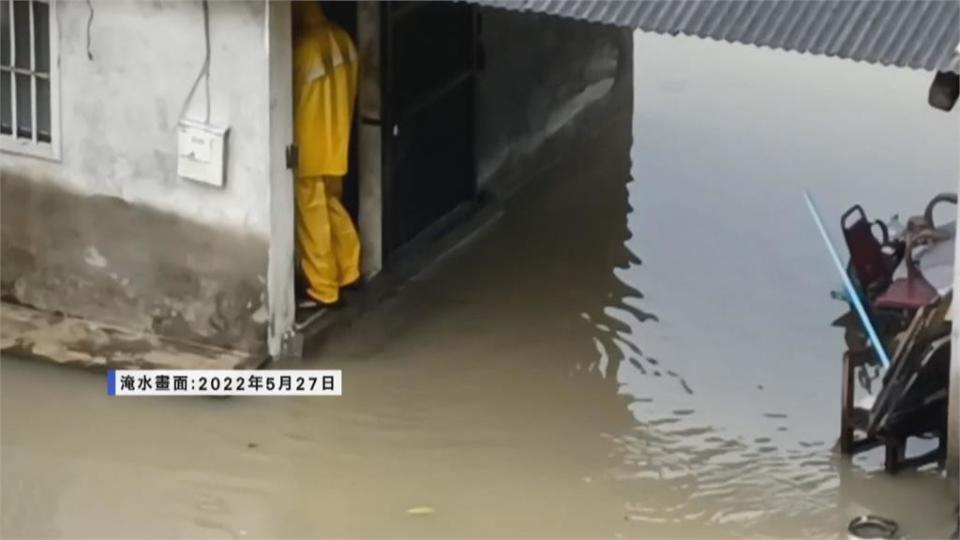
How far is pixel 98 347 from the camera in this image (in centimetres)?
1135

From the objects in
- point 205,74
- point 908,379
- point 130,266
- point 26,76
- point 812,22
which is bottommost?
point 130,266

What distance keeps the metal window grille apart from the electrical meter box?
930 millimetres

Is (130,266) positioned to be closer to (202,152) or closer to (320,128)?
(202,152)

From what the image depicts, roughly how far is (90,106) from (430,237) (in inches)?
105

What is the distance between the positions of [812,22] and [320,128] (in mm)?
3112

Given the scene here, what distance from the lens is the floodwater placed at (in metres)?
9.77

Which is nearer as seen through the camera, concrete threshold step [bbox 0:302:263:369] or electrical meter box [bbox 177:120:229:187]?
electrical meter box [bbox 177:120:229:187]

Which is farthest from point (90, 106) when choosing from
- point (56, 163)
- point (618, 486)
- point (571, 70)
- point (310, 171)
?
point (571, 70)

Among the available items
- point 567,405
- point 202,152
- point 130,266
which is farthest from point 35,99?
point 567,405

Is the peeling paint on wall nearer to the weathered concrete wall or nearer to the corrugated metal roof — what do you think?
the corrugated metal roof

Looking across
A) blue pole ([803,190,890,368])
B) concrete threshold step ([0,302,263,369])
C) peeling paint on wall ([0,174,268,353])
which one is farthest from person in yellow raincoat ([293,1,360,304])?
blue pole ([803,190,890,368])

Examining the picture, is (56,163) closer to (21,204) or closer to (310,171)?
(21,204)
